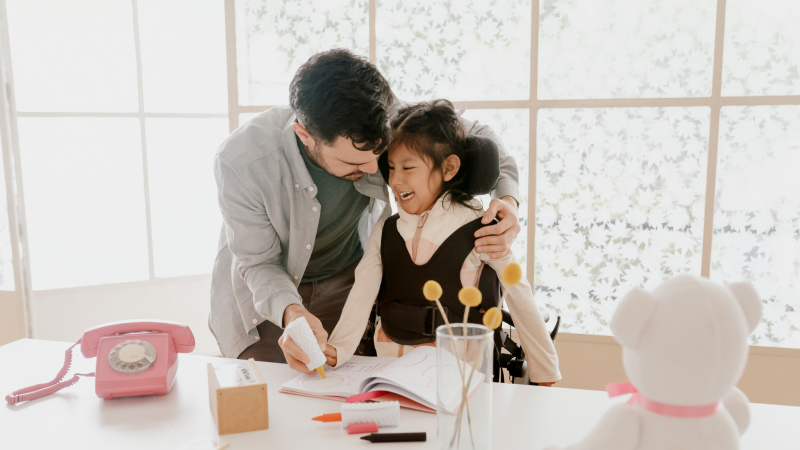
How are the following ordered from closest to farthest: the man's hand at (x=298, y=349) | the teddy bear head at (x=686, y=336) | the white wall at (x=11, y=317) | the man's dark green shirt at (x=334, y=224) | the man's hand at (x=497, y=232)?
the teddy bear head at (x=686, y=336), the man's hand at (x=298, y=349), the man's hand at (x=497, y=232), the man's dark green shirt at (x=334, y=224), the white wall at (x=11, y=317)

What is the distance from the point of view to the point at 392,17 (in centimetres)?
278

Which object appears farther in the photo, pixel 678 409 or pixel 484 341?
pixel 484 341

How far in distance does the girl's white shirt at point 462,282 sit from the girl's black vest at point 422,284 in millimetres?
24

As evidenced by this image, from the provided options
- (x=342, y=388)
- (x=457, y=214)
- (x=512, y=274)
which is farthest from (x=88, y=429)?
(x=457, y=214)

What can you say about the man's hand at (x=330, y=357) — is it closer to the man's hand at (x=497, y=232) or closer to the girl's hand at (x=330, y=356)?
the girl's hand at (x=330, y=356)

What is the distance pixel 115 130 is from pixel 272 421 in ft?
9.02

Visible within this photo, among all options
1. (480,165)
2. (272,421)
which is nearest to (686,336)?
(272,421)

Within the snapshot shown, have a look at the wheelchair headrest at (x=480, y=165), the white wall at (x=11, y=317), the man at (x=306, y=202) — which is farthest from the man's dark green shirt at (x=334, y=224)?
the white wall at (x=11, y=317)

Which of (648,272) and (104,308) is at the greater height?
(648,272)

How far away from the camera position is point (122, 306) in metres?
3.20

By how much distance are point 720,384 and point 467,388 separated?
32 cm

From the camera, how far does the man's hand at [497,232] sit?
1408mm

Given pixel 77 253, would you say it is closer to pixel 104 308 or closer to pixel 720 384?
pixel 104 308

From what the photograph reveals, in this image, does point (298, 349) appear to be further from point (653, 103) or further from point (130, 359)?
point (653, 103)
